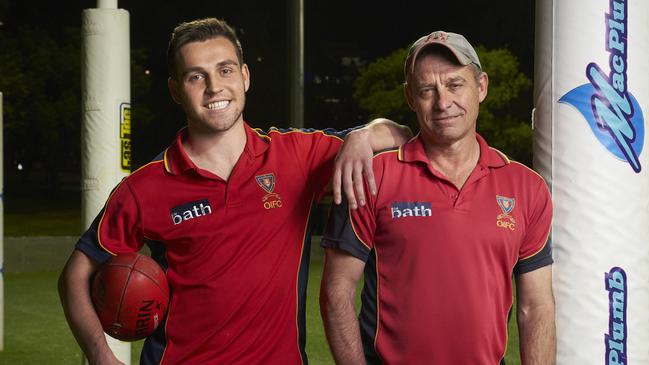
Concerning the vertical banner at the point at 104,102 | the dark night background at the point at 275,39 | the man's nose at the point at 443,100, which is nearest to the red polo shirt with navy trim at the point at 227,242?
the man's nose at the point at 443,100

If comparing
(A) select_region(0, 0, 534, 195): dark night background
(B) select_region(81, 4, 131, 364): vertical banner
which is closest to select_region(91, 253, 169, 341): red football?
(B) select_region(81, 4, 131, 364): vertical banner

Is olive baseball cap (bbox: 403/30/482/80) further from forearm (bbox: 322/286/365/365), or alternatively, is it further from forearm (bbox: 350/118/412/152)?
forearm (bbox: 322/286/365/365)

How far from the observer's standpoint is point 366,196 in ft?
10.8

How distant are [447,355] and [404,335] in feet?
0.51

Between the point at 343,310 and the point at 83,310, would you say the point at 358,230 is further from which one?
the point at 83,310

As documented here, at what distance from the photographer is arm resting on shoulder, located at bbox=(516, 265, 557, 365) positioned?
3.40 metres

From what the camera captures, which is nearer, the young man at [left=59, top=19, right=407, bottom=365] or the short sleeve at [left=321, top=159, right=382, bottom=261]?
the short sleeve at [left=321, top=159, right=382, bottom=261]

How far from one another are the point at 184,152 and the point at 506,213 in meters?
1.24

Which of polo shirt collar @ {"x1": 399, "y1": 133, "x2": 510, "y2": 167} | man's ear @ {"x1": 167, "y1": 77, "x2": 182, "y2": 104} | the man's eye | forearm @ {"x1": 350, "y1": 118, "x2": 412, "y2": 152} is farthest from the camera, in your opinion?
man's ear @ {"x1": 167, "y1": 77, "x2": 182, "y2": 104}

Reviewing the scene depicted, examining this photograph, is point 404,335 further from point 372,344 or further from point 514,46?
point 514,46

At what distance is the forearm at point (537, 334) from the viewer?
3.40 meters

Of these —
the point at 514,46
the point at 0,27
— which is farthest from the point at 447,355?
the point at 514,46

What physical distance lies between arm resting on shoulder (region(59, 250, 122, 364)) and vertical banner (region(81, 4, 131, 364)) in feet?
9.38

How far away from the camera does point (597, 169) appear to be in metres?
3.84
